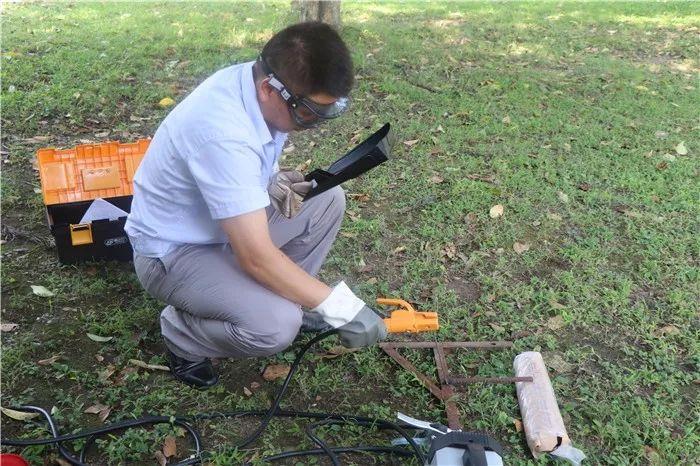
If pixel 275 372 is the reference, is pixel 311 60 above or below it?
above

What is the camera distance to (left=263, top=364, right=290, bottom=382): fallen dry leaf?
2.53 metres

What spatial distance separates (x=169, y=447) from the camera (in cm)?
216

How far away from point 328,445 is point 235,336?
525 millimetres

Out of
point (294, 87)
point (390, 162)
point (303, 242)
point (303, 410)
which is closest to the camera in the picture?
point (294, 87)

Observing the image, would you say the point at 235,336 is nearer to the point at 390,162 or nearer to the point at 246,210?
the point at 246,210

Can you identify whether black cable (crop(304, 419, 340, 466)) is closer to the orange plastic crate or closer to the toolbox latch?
the toolbox latch

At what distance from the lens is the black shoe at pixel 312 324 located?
2.70 m

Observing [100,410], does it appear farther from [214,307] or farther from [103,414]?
[214,307]

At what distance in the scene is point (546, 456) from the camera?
222cm

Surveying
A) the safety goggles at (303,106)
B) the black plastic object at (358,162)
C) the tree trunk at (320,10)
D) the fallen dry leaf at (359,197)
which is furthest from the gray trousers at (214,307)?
the tree trunk at (320,10)

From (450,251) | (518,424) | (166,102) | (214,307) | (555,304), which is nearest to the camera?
(214,307)

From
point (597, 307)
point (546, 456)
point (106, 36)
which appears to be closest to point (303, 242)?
point (546, 456)

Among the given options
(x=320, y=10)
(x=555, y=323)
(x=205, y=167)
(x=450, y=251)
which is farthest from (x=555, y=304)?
(x=320, y=10)

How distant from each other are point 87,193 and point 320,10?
395 centimetres
